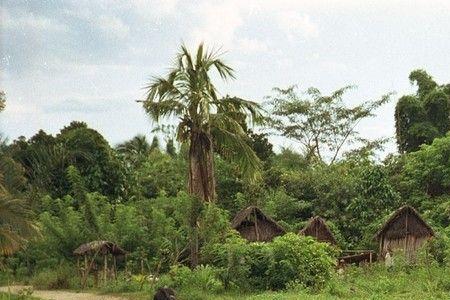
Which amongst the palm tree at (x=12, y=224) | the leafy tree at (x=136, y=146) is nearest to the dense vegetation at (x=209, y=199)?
the palm tree at (x=12, y=224)

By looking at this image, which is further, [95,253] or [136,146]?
[136,146]

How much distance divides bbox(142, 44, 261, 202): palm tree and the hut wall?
3.06 metres

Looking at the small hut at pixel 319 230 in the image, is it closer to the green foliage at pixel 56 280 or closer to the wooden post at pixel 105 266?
the wooden post at pixel 105 266

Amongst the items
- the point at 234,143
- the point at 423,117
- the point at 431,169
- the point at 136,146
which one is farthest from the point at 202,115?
the point at 136,146

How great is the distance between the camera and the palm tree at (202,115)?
1888 centimetres

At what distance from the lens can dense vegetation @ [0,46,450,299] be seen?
16328 mm

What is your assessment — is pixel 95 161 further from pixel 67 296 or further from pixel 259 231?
pixel 67 296

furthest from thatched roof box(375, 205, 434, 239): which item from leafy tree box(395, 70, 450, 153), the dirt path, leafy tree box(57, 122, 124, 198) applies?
leafy tree box(395, 70, 450, 153)

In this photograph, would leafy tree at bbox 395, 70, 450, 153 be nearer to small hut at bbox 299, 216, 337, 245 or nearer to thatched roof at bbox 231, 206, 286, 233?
small hut at bbox 299, 216, 337, 245

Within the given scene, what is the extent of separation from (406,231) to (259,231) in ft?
17.1

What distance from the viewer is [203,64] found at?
62.8 ft

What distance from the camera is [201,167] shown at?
1931 centimetres

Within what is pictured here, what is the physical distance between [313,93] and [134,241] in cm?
2144

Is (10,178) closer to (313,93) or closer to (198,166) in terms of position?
(198,166)
